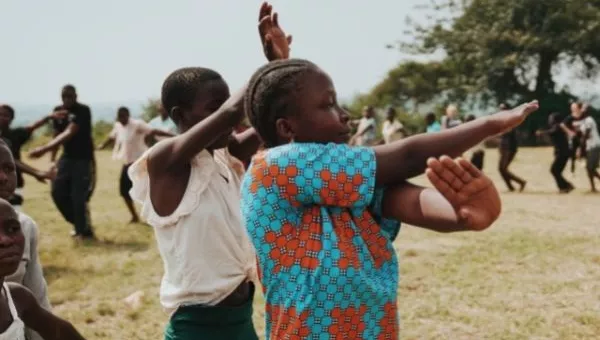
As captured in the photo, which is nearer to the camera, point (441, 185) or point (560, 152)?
→ point (441, 185)

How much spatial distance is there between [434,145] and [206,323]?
1257 millimetres

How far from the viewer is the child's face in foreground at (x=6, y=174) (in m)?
2.64

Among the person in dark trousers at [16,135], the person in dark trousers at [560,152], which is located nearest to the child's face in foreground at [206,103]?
the person in dark trousers at [16,135]

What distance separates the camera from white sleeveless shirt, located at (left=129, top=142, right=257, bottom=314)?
254 centimetres

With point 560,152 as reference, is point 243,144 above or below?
above

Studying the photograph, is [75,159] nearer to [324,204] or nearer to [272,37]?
[272,37]

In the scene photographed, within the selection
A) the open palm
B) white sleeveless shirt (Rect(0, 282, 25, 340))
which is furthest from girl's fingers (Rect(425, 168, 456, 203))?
white sleeveless shirt (Rect(0, 282, 25, 340))

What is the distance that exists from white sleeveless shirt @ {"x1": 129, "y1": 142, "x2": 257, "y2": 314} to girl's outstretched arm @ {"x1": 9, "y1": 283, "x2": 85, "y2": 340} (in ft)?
1.21

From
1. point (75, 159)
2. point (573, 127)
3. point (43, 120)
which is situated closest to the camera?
point (43, 120)

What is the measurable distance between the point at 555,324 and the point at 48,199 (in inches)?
432

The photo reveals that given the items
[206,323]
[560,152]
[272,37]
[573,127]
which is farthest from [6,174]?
[573,127]

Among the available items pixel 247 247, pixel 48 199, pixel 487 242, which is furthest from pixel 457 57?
pixel 247 247

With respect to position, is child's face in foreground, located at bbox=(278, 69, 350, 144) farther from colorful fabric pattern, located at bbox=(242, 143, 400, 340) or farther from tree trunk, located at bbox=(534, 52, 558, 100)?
tree trunk, located at bbox=(534, 52, 558, 100)

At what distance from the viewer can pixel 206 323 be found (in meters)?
2.60
